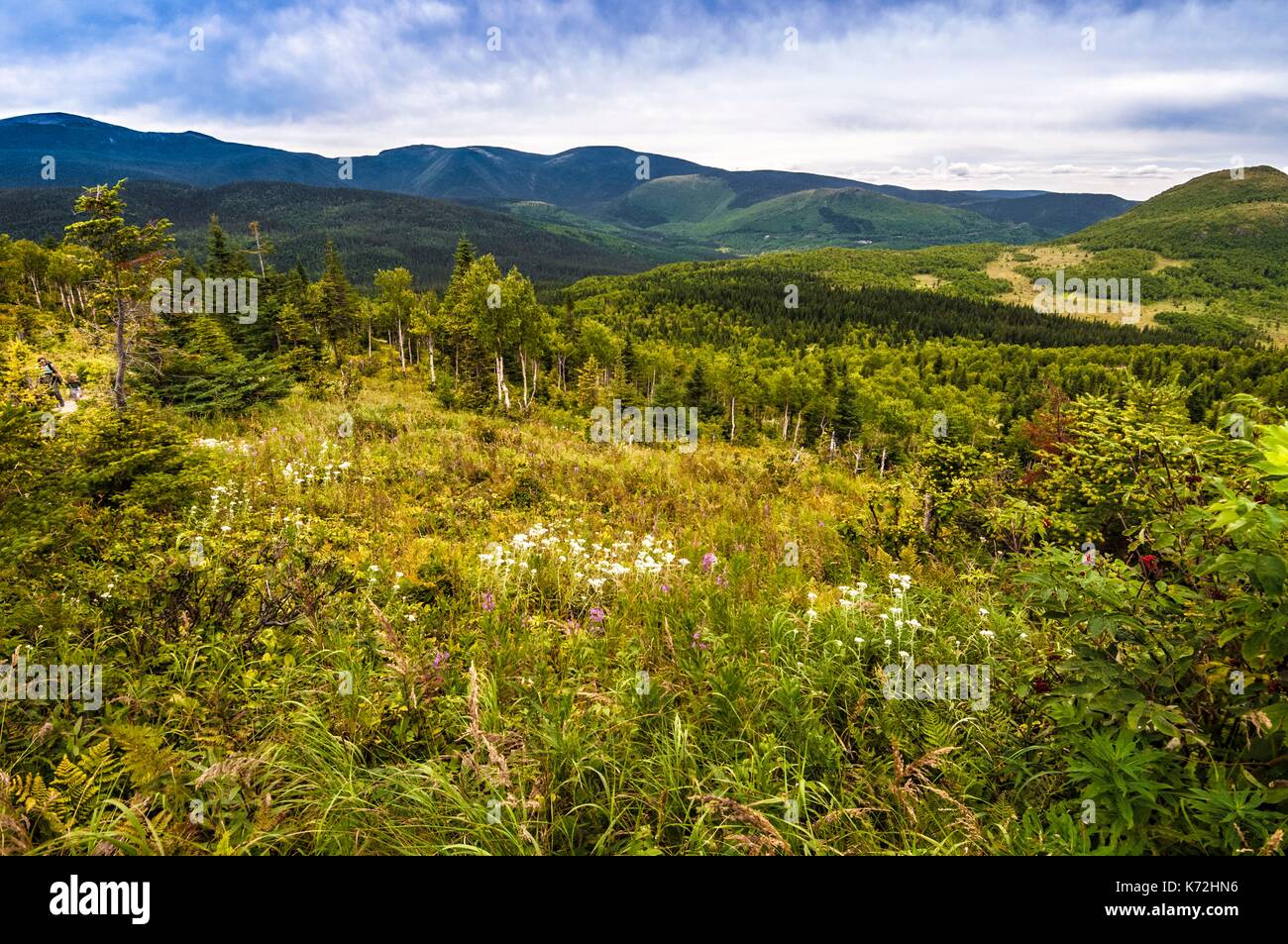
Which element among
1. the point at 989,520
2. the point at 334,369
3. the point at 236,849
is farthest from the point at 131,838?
the point at 334,369

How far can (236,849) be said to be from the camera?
7.85ft
